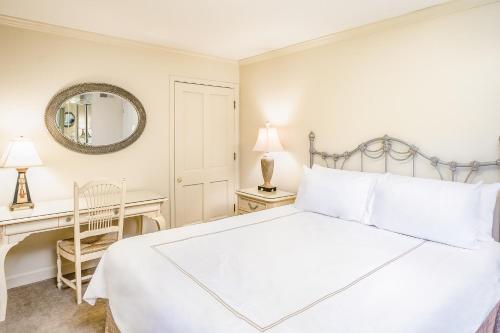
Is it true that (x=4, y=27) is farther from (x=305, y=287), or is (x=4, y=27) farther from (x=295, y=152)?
A: (x=305, y=287)

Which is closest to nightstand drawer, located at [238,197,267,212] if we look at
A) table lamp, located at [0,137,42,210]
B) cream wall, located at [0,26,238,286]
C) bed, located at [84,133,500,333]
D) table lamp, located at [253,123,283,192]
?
table lamp, located at [253,123,283,192]

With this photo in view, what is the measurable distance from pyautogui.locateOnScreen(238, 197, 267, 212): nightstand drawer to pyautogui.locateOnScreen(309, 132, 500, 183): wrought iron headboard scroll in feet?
2.65

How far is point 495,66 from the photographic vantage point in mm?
2207

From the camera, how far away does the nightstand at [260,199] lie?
333 centimetres

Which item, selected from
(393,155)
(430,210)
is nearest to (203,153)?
(393,155)

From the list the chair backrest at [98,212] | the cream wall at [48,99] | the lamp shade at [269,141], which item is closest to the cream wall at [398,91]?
the lamp shade at [269,141]

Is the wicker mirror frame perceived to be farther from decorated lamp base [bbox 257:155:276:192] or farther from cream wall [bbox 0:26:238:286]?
decorated lamp base [bbox 257:155:276:192]

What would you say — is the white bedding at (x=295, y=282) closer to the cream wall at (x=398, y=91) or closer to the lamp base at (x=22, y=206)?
the cream wall at (x=398, y=91)

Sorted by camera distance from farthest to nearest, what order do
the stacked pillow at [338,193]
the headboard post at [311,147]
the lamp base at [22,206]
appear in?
the headboard post at [311,147] → the lamp base at [22,206] → the stacked pillow at [338,193]

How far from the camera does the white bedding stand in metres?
1.26

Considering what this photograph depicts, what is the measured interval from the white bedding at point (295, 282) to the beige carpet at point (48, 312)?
511 millimetres

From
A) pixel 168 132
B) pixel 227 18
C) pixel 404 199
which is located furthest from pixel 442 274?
pixel 168 132

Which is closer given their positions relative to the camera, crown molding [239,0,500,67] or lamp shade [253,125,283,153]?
crown molding [239,0,500,67]

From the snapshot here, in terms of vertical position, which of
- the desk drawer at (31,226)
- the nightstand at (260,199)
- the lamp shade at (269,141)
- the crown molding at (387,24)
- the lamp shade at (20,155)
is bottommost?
the desk drawer at (31,226)
